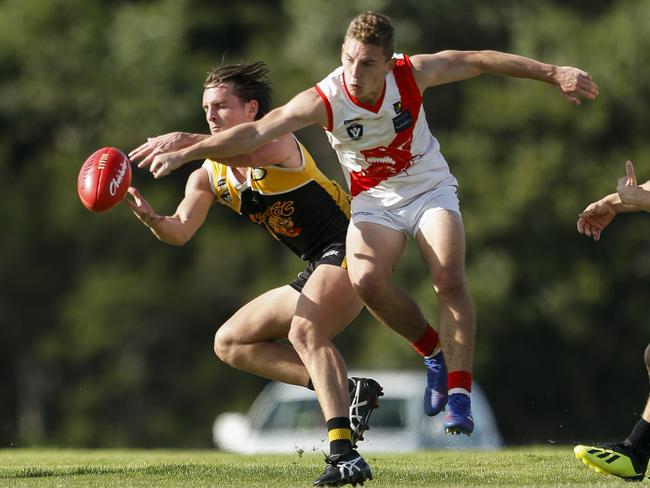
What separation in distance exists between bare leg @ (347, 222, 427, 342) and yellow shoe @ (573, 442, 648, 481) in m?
1.33

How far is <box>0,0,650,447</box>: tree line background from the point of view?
26500 millimetres

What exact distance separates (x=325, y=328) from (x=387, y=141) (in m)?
1.08

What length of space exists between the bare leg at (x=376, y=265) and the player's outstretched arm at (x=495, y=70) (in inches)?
33.5

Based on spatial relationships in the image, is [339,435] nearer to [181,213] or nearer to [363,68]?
[181,213]

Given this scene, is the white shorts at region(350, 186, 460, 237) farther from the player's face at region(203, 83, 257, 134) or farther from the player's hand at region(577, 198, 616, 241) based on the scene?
the player's face at region(203, 83, 257, 134)

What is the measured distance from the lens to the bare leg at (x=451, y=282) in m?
8.01

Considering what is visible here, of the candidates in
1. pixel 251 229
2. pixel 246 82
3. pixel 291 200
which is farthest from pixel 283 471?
pixel 251 229

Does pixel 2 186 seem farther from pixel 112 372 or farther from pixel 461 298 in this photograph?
pixel 461 298

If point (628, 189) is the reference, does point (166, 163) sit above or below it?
above

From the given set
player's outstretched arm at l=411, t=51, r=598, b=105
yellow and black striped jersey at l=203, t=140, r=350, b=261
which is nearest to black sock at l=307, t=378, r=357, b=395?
yellow and black striped jersey at l=203, t=140, r=350, b=261

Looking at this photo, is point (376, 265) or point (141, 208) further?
point (141, 208)

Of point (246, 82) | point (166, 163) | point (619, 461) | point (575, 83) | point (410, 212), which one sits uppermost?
point (246, 82)

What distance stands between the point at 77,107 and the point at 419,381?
56.8 ft

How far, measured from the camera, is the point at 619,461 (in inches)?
309
